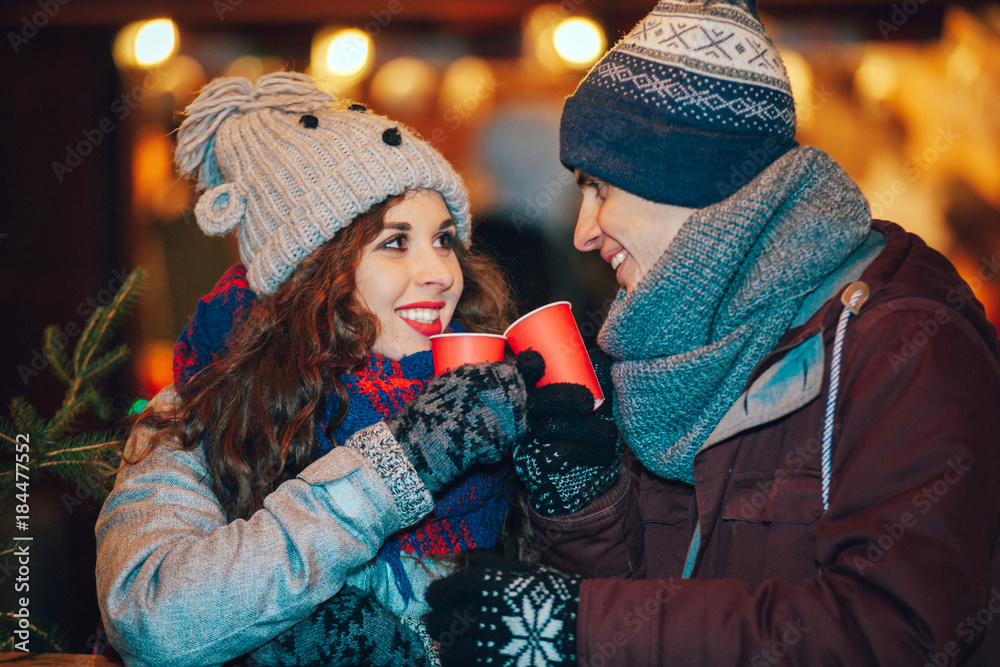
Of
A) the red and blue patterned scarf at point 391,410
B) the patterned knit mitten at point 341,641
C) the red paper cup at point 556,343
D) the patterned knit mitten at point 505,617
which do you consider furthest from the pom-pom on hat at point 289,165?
the patterned knit mitten at point 505,617

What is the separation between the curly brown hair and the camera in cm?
159

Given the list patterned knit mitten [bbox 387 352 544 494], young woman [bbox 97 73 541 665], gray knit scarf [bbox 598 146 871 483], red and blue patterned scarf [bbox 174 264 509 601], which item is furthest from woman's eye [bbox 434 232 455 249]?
gray knit scarf [bbox 598 146 871 483]

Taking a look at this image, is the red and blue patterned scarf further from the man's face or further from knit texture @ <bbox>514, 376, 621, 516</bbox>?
→ the man's face

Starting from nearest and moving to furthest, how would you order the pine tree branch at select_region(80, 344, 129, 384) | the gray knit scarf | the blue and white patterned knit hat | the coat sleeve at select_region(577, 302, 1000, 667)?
→ the coat sleeve at select_region(577, 302, 1000, 667)
the gray knit scarf
the blue and white patterned knit hat
the pine tree branch at select_region(80, 344, 129, 384)

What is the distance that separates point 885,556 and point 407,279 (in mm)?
1171

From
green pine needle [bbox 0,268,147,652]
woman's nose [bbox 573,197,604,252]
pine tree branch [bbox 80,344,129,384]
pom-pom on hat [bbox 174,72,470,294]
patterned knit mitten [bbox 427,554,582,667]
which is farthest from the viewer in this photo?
pine tree branch [bbox 80,344,129,384]

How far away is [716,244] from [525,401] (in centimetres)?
49

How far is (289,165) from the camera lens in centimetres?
176

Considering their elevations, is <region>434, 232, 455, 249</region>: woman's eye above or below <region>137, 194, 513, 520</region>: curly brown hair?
above

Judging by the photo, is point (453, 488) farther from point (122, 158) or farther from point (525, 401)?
point (122, 158)

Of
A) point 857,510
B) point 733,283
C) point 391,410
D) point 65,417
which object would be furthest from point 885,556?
point 65,417

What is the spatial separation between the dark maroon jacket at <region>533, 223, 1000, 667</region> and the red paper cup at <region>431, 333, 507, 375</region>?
1.63 ft

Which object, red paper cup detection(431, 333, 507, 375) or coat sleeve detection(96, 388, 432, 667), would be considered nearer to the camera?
coat sleeve detection(96, 388, 432, 667)

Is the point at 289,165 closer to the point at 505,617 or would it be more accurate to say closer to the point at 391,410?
the point at 391,410
